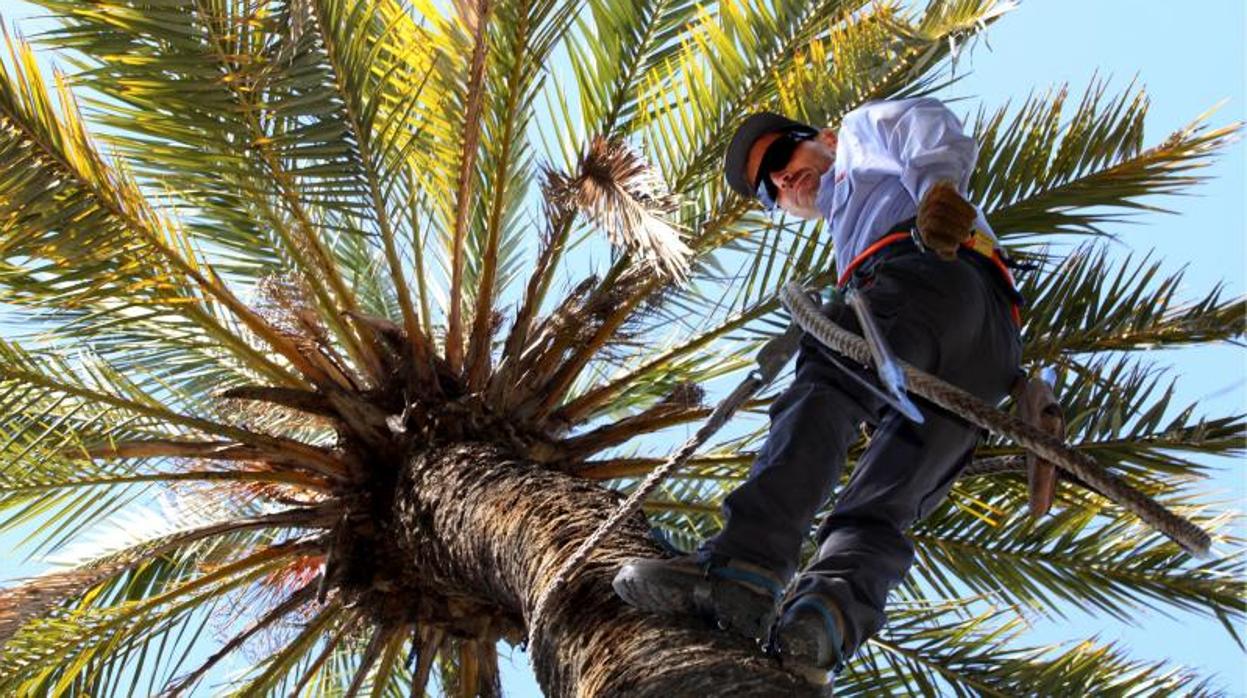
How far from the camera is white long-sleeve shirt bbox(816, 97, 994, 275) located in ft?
11.5

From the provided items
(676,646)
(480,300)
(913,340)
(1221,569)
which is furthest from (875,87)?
(676,646)

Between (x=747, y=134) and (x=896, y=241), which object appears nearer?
(x=896, y=241)

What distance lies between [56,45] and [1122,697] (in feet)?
13.8

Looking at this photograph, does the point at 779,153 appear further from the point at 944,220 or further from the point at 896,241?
the point at 944,220

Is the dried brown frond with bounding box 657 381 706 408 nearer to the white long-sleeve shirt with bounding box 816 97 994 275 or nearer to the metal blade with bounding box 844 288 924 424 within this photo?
the white long-sleeve shirt with bounding box 816 97 994 275

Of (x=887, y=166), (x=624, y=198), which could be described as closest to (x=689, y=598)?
(x=887, y=166)

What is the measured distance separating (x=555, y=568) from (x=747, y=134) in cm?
161

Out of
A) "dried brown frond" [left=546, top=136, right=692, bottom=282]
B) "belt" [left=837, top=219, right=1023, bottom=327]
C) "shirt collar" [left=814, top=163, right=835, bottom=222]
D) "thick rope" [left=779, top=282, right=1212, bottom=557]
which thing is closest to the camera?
"thick rope" [left=779, top=282, right=1212, bottom=557]

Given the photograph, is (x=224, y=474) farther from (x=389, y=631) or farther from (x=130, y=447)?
(x=389, y=631)

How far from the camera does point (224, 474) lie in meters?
5.59

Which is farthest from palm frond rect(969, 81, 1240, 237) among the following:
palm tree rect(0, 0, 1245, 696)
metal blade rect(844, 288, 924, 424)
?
metal blade rect(844, 288, 924, 424)

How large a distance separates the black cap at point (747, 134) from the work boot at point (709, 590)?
1824 millimetres

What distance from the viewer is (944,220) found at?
3090 millimetres

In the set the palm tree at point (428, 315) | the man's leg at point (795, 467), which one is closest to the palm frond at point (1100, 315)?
the palm tree at point (428, 315)
